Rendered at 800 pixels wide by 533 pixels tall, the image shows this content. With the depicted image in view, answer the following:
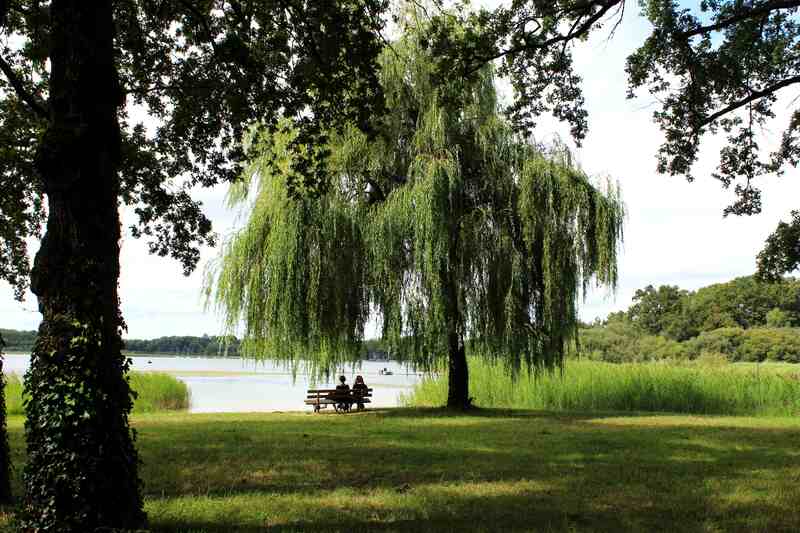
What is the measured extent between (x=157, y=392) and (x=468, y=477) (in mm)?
15415

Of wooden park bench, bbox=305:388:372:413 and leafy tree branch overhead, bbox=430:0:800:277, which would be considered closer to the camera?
leafy tree branch overhead, bbox=430:0:800:277

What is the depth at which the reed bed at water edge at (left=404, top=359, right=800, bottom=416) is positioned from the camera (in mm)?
18391

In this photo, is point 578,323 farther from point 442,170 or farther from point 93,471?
point 93,471

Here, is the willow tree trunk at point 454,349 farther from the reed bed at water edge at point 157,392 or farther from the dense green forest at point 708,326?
the dense green forest at point 708,326

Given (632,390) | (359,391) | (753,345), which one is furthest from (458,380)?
(753,345)

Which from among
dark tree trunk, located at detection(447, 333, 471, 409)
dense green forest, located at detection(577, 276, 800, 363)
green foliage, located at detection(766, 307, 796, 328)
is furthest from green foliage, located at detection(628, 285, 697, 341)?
dark tree trunk, located at detection(447, 333, 471, 409)

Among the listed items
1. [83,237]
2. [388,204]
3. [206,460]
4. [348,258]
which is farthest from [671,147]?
[83,237]

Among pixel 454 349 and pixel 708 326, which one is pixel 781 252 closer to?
pixel 454 349

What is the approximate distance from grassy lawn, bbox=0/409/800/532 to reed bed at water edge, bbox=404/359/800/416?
519 centimetres

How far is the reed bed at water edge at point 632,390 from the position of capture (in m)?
18.4

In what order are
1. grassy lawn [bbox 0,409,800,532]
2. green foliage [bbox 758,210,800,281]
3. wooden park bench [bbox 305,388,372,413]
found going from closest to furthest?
grassy lawn [bbox 0,409,800,532]
green foliage [bbox 758,210,800,281]
wooden park bench [bbox 305,388,372,413]

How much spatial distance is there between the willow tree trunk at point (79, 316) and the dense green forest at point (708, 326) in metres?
48.6

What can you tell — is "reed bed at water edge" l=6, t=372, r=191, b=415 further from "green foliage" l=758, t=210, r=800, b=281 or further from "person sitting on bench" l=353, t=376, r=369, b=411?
"green foliage" l=758, t=210, r=800, b=281

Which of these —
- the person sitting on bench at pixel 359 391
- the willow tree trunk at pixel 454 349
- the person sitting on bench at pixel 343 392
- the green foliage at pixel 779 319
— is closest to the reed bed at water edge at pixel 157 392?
the person sitting on bench at pixel 343 392
